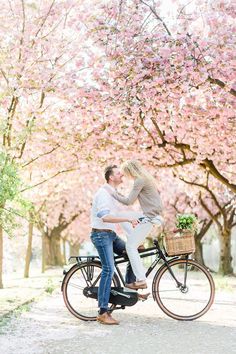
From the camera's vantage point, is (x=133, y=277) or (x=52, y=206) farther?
(x=52, y=206)

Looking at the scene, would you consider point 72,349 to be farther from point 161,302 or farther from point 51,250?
point 51,250

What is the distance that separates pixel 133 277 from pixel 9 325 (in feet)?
5.66

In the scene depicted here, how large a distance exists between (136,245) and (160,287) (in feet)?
2.37

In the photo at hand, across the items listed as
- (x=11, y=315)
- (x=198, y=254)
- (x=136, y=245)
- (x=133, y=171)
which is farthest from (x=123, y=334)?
(x=198, y=254)

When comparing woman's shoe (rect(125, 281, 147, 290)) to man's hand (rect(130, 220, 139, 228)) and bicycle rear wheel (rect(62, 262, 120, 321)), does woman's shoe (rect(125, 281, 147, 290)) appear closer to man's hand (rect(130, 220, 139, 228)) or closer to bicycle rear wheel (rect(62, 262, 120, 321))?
bicycle rear wheel (rect(62, 262, 120, 321))

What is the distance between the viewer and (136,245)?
812cm

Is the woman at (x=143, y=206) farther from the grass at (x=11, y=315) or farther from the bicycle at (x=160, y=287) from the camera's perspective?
the grass at (x=11, y=315)

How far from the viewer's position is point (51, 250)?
41.1 m

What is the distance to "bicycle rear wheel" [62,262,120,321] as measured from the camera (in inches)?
335

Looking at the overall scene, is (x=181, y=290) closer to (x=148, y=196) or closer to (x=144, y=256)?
(x=144, y=256)

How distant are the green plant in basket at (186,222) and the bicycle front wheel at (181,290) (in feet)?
1.48

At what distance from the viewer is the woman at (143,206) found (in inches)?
319

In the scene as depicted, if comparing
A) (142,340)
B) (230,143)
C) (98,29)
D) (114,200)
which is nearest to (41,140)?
(230,143)

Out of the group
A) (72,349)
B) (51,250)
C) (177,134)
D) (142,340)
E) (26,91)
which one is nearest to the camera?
(72,349)
